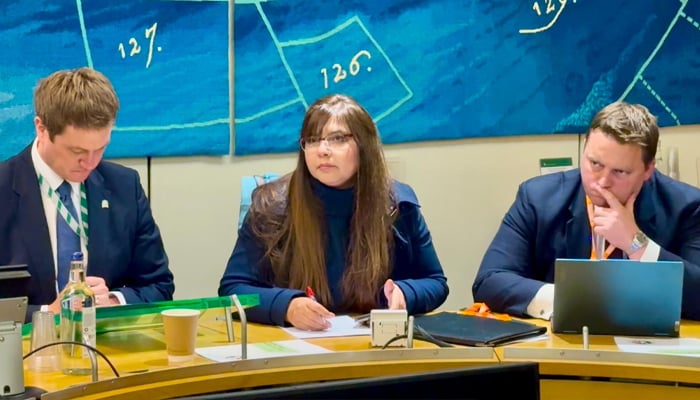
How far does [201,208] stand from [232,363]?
1376mm

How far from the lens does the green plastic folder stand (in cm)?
215

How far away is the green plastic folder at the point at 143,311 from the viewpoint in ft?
7.04

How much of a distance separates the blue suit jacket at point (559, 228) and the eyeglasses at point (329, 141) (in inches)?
22.2

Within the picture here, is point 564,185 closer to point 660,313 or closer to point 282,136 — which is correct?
point 660,313

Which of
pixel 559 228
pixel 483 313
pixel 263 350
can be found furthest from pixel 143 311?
pixel 559 228

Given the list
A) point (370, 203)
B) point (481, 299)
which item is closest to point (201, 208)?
point (370, 203)

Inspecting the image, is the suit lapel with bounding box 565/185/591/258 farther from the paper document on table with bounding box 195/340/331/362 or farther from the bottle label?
the bottle label

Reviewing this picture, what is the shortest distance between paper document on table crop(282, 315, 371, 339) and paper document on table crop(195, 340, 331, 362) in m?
0.08

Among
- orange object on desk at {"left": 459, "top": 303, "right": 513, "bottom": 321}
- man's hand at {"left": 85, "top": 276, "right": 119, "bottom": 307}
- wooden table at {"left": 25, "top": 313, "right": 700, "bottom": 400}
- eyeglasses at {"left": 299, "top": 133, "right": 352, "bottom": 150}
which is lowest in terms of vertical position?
wooden table at {"left": 25, "top": 313, "right": 700, "bottom": 400}

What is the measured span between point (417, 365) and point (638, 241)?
86 centimetres

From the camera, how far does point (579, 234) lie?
9.34 feet

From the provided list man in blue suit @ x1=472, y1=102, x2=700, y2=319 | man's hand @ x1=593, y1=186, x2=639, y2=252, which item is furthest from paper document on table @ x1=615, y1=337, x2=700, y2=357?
man's hand @ x1=593, y1=186, x2=639, y2=252

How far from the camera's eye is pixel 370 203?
2.72 m

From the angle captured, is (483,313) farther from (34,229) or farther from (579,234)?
(34,229)
